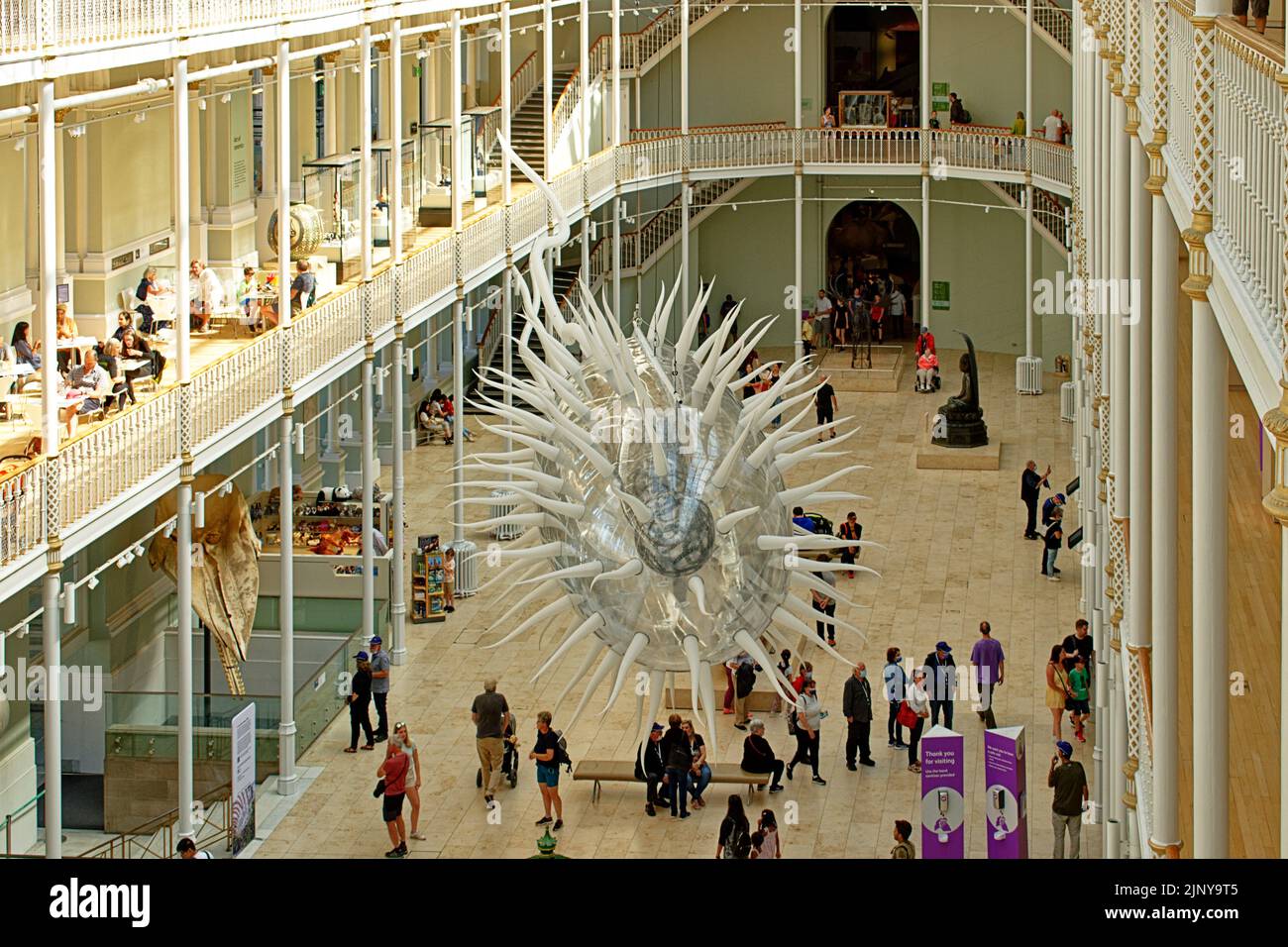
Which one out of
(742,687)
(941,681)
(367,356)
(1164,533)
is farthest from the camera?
(367,356)

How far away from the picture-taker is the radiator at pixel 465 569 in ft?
92.8

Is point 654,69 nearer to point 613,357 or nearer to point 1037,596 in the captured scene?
point 1037,596

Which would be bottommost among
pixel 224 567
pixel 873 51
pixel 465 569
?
pixel 465 569

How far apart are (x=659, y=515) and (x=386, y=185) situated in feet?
83.9

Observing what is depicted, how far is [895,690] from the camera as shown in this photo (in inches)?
862

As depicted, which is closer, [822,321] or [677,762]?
[677,762]

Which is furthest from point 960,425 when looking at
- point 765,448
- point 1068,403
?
point 765,448

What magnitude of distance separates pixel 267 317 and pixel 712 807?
7.35 m

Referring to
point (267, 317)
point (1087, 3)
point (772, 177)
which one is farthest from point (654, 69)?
point (267, 317)

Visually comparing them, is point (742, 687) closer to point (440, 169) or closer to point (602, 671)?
point (602, 671)

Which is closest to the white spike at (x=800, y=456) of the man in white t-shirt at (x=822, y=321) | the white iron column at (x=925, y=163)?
the white iron column at (x=925, y=163)

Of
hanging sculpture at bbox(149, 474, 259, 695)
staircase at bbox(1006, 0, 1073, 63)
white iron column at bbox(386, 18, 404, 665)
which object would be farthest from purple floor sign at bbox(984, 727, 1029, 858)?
staircase at bbox(1006, 0, 1073, 63)

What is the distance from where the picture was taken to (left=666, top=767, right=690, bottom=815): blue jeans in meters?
20.1

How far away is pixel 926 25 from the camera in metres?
42.2
